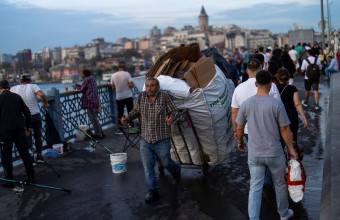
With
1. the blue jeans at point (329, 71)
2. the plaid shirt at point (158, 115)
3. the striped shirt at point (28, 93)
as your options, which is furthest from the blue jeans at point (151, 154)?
the blue jeans at point (329, 71)

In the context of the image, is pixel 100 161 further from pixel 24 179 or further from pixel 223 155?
pixel 223 155

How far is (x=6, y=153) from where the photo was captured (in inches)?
279

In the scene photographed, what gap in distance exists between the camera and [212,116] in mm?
6258

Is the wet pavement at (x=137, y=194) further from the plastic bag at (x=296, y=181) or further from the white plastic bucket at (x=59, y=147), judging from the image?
the white plastic bucket at (x=59, y=147)

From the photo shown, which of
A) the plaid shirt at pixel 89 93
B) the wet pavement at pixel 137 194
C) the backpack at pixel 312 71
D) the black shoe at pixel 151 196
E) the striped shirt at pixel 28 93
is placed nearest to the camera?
the wet pavement at pixel 137 194

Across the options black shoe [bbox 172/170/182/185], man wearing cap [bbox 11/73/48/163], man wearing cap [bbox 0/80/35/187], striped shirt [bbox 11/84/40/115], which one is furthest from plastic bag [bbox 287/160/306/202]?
striped shirt [bbox 11/84/40/115]

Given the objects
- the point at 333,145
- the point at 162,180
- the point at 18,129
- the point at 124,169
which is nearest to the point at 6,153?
the point at 18,129

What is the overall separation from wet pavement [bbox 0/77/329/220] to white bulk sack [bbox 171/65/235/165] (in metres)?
0.49

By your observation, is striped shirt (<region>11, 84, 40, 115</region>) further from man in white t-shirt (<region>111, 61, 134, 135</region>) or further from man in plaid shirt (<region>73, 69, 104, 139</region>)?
man in white t-shirt (<region>111, 61, 134, 135</region>)

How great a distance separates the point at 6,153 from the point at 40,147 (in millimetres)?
1508

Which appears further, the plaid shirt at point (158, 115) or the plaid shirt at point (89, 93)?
the plaid shirt at point (89, 93)

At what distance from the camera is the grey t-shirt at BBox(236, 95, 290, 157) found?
454cm

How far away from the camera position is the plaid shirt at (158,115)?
591cm

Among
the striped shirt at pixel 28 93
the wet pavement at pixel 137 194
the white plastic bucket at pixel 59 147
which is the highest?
the striped shirt at pixel 28 93
